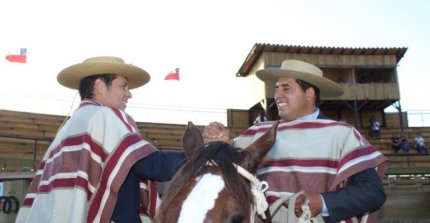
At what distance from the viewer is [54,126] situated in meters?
15.8

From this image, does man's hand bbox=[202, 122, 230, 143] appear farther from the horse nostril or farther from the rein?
the horse nostril

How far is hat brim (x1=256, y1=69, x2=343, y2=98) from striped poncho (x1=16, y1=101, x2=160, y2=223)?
112 centimetres

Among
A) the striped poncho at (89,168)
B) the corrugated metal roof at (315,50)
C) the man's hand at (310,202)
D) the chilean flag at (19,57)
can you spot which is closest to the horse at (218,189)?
the man's hand at (310,202)

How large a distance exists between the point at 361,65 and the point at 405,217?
18.9 metres

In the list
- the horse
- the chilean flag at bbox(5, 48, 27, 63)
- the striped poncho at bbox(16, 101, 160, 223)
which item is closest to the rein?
the horse

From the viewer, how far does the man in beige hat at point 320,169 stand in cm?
221

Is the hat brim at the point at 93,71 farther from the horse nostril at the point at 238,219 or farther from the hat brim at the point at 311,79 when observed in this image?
the horse nostril at the point at 238,219

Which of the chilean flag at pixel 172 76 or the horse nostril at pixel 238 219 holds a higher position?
the chilean flag at pixel 172 76

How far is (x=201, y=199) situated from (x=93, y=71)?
5.62 ft

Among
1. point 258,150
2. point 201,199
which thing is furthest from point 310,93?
point 201,199

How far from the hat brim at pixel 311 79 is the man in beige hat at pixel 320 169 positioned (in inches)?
7.9

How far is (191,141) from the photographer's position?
2119 mm

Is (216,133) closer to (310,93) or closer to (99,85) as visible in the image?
(310,93)

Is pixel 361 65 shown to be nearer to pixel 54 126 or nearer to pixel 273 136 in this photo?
pixel 54 126
